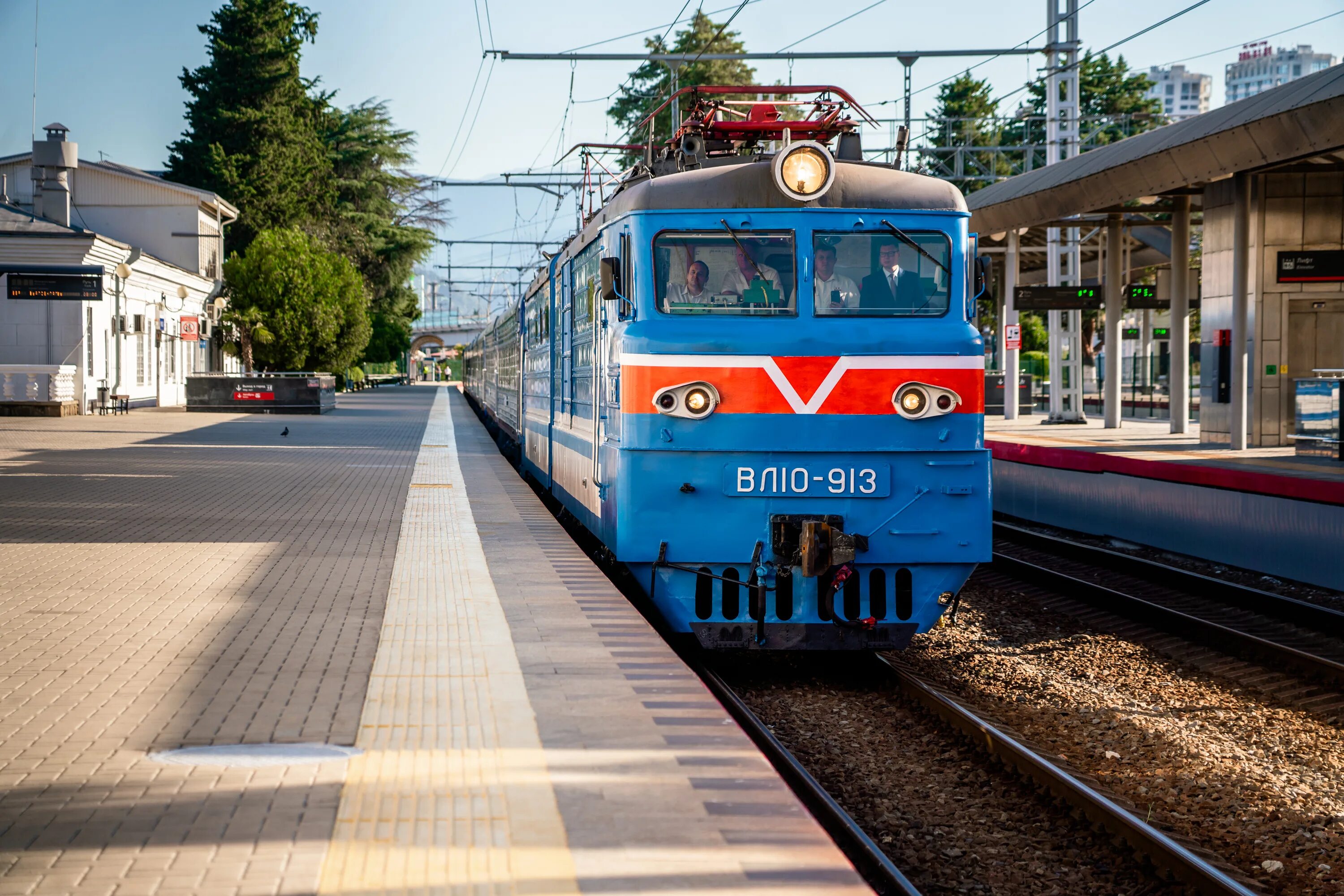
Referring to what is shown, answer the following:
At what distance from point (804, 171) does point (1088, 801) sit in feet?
13.9

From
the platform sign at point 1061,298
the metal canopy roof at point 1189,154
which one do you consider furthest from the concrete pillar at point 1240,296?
the platform sign at point 1061,298

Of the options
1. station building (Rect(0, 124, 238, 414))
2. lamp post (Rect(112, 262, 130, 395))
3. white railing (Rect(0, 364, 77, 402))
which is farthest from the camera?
lamp post (Rect(112, 262, 130, 395))

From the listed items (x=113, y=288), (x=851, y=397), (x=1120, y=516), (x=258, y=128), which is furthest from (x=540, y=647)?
(x=258, y=128)

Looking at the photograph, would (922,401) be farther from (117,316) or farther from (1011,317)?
(117,316)

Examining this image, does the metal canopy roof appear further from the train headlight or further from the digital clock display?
the digital clock display

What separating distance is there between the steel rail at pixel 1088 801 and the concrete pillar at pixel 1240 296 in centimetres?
1335

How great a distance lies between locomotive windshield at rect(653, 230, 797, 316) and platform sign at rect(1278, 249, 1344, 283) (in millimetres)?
13877

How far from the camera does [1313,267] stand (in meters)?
19.3

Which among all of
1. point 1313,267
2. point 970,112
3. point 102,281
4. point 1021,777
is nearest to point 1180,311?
point 1313,267

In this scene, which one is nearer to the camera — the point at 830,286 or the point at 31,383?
the point at 830,286

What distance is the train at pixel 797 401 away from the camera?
7.99m

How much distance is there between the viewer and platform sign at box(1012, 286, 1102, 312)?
27.3 metres

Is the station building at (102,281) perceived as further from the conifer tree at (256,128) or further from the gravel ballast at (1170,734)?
the gravel ballast at (1170,734)

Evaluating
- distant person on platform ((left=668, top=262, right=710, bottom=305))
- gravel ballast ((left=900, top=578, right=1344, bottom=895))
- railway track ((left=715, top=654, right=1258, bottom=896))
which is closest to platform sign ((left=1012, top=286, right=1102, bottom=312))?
gravel ballast ((left=900, top=578, right=1344, bottom=895))
